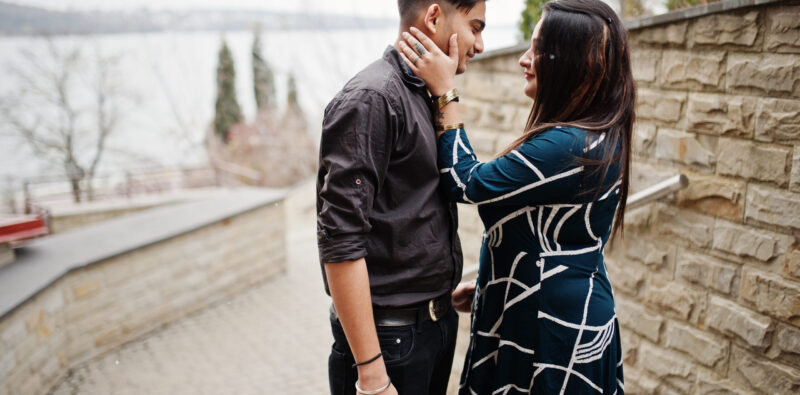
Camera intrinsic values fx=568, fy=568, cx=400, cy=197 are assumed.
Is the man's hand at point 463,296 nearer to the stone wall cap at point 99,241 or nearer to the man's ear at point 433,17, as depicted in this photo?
the man's ear at point 433,17

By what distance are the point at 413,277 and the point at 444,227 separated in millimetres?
185

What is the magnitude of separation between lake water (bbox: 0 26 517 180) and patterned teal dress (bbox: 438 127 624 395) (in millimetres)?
17972

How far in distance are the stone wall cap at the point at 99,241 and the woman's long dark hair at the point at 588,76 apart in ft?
14.8

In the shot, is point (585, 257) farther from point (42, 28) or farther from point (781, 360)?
point (42, 28)

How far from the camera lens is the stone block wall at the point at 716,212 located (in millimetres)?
2191

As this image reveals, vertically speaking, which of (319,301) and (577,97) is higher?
(577,97)

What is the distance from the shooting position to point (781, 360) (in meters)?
2.23

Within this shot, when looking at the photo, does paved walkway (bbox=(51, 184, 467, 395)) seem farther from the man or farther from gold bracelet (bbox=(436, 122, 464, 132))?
gold bracelet (bbox=(436, 122, 464, 132))

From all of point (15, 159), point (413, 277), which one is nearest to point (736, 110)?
point (413, 277)

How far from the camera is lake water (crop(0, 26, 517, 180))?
19.6m

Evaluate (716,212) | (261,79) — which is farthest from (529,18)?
(261,79)

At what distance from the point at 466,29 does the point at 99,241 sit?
615 cm

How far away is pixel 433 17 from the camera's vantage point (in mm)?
1661

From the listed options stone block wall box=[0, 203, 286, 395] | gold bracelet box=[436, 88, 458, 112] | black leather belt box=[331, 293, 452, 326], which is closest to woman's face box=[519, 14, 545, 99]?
gold bracelet box=[436, 88, 458, 112]
